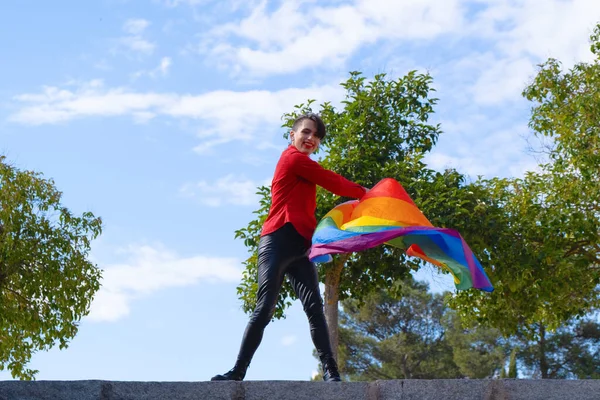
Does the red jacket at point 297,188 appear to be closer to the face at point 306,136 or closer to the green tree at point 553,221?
the face at point 306,136

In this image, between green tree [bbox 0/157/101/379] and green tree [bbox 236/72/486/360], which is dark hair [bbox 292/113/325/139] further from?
green tree [bbox 0/157/101/379]

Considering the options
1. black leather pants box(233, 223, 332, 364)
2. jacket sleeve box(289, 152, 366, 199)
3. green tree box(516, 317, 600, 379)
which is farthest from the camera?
green tree box(516, 317, 600, 379)

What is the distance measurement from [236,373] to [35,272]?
16.2m

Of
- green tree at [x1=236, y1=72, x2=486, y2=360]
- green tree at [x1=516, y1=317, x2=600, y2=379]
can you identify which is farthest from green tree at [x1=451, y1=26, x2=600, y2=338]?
green tree at [x1=516, y1=317, x2=600, y2=379]

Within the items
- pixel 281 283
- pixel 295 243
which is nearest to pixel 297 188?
pixel 295 243

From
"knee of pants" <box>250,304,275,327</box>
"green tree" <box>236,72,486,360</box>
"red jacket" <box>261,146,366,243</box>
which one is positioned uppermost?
"green tree" <box>236,72,486,360</box>

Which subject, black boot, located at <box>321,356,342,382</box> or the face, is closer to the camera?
black boot, located at <box>321,356,342,382</box>

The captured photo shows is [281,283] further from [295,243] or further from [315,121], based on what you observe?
[315,121]

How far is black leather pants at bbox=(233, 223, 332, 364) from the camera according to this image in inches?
261

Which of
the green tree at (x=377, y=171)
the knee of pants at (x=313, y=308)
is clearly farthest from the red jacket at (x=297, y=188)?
the green tree at (x=377, y=171)

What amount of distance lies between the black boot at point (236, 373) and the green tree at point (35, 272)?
1583cm

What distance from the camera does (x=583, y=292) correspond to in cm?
2092

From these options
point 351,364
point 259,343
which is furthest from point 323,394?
point 351,364

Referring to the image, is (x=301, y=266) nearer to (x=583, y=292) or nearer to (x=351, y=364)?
(x=583, y=292)
